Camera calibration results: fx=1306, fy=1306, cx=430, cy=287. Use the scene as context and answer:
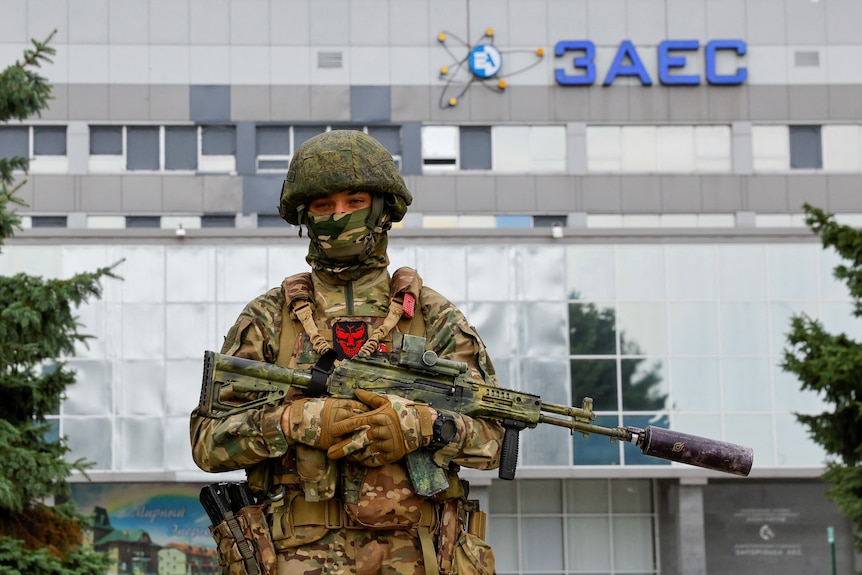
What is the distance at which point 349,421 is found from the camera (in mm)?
5652

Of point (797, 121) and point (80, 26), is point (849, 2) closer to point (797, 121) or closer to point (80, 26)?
point (797, 121)

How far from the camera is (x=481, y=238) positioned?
1291 inches

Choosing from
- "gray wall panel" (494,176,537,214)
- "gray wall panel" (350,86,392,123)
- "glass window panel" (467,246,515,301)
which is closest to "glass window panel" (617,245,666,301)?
"glass window panel" (467,246,515,301)

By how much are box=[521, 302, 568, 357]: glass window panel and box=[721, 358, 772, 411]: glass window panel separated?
4.23 meters

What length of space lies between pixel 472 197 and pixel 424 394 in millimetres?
30969

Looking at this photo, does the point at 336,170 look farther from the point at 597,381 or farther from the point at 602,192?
the point at 602,192

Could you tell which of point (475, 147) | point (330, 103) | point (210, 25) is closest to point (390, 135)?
point (330, 103)

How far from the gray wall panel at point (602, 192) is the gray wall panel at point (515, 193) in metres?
1.47

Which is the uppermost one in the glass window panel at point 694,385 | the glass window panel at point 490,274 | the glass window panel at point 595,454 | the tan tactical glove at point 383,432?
the glass window panel at point 490,274

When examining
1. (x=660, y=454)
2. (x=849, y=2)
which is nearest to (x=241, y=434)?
(x=660, y=454)

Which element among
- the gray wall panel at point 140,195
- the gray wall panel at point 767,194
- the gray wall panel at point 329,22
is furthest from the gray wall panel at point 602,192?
the gray wall panel at point 140,195

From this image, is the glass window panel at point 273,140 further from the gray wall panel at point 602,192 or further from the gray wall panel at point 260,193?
the gray wall panel at point 602,192

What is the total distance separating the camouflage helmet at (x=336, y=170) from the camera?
6133mm

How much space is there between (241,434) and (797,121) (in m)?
34.0
